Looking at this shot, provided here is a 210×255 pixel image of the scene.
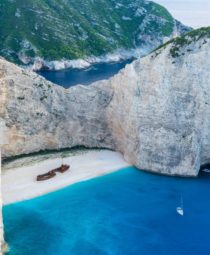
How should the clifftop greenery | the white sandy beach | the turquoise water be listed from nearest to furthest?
the turquoise water, the white sandy beach, the clifftop greenery

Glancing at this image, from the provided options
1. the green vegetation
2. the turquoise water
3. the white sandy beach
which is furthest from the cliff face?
the turquoise water

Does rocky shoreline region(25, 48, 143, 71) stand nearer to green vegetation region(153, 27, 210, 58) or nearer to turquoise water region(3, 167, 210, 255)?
green vegetation region(153, 27, 210, 58)

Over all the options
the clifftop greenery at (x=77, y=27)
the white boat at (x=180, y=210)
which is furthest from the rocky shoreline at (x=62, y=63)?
the white boat at (x=180, y=210)

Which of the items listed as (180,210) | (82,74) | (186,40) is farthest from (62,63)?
(180,210)

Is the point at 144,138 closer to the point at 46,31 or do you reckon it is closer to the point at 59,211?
the point at 59,211

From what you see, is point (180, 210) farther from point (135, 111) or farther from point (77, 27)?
point (77, 27)

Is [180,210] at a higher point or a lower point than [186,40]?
lower
